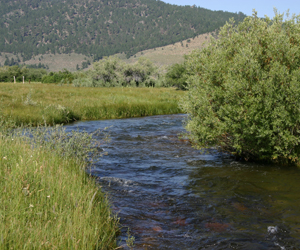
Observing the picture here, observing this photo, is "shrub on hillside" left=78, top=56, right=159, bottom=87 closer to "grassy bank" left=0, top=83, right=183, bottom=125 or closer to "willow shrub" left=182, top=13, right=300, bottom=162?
"grassy bank" left=0, top=83, right=183, bottom=125

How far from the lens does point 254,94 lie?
966 cm

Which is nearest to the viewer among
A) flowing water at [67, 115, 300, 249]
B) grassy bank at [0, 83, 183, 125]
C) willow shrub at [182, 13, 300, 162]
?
flowing water at [67, 115, 300, 249]

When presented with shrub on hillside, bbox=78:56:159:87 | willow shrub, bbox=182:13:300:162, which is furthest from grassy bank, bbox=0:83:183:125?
shrub on hillside, bbox=78:56:159:87

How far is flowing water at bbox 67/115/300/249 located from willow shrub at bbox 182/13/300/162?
0.96 m

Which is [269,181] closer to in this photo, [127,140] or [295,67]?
[295,67]

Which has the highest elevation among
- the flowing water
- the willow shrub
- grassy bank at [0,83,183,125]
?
the willow shrub

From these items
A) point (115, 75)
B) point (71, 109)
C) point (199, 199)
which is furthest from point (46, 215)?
point (115, 75)

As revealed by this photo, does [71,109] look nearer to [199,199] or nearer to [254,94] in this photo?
[254,94]

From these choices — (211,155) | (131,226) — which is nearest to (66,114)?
(211,155)

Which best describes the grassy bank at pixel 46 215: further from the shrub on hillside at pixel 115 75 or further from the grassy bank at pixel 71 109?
the shrub on hillside at pixel 115 75

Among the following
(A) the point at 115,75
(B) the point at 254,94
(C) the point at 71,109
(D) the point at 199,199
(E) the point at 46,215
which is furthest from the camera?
(A) the point at 115,75

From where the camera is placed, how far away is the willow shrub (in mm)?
9406

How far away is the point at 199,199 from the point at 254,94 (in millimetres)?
4090

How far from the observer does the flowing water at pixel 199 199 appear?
5645 millimetres
